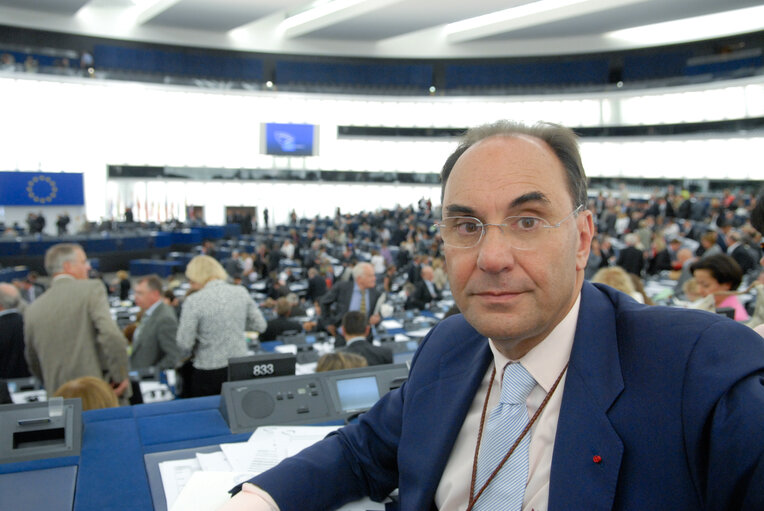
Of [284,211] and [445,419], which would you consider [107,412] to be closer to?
[445,419]

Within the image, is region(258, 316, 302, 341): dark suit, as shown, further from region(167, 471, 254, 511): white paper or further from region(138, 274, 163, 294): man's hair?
region(167, 471, 254, 511): white paper

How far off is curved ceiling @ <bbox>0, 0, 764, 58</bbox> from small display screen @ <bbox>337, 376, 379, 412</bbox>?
2303cm

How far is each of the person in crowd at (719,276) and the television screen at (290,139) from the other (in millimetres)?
29376

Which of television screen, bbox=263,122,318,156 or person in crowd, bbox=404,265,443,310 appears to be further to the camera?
television screen, bbox=263,122,318,156

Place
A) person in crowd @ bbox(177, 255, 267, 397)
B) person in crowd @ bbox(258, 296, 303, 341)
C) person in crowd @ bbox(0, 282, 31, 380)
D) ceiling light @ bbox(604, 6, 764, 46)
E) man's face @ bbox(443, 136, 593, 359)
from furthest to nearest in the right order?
ceiling light @ bbox(604, 6, 764, 46) → person in crowd @ bbox(258, 296, 303, 341) → person in crowd @ bbox(0, 282, 31, 380) → person in crowd @ bbox(177, 255, 267, 397) → man's face @ bbox(443, 136, 593, 359)

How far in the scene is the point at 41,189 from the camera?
24859 millimetres

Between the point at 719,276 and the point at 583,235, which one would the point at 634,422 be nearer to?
the point at 583,235

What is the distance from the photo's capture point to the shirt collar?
47.3 inches

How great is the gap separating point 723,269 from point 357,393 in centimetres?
338

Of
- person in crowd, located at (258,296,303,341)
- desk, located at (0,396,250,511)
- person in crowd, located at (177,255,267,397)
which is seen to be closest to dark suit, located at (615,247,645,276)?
person in crowd, located at (258,296,303,341)

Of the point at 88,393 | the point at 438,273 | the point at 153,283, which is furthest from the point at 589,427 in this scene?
the point at 438,273


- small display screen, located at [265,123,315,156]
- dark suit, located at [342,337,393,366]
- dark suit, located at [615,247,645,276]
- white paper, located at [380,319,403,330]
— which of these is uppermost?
small display screen, located at [265,123,315,156]

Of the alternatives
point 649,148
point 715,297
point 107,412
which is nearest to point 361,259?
point 715,297

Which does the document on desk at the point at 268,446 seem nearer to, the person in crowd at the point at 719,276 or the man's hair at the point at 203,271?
the man's hair at the point at 203,271
